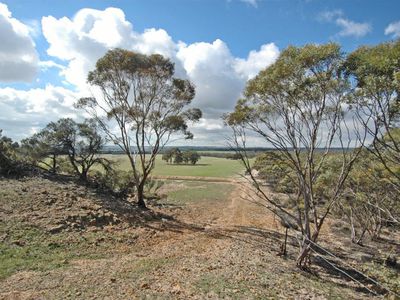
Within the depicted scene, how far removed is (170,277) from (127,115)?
45.3 ft

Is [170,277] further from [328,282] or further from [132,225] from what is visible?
[132,225]

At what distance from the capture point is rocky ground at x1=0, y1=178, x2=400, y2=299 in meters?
8.64

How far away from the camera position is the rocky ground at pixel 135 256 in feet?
28.3

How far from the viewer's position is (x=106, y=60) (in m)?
19.6

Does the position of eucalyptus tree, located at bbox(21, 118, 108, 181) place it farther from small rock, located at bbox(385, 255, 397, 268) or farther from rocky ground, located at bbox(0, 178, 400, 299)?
small rock, located at bbox(385, 255, 397, 268)

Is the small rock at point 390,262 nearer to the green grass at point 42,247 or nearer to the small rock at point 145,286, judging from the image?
the small rock at point 145,286

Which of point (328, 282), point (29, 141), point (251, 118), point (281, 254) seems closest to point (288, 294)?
point (328, 282)

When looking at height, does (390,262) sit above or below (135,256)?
below

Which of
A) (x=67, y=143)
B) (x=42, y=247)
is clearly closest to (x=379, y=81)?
(x=42, y=247)

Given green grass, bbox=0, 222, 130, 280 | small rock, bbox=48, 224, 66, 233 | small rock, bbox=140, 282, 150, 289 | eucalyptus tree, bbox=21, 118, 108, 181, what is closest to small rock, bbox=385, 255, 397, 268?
small rock, bbox=140, 282, 150, 289

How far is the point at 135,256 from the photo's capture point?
11.6 meters

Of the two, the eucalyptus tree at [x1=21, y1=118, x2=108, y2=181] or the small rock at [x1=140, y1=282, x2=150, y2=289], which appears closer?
the small rock at [x1=140, y1=282, x2=150, y2=289]

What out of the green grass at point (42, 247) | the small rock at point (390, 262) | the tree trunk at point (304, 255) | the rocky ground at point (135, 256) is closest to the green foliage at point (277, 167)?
the tree trunk at point (304, 255)

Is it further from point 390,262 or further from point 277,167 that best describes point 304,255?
point 277,167
